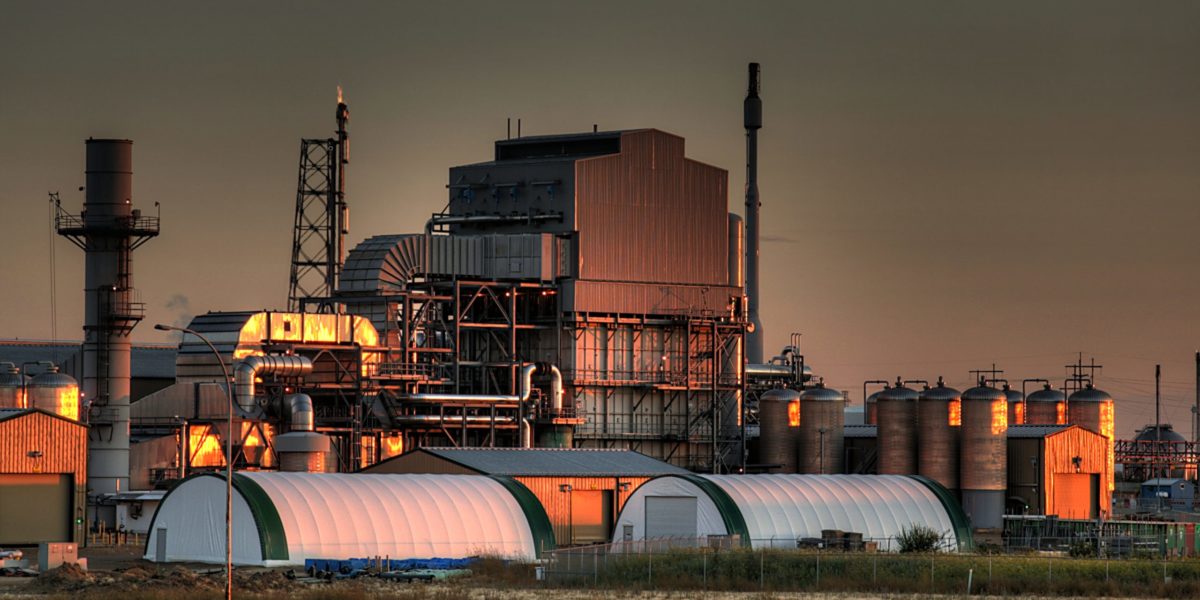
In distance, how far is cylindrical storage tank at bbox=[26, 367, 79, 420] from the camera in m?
81.2

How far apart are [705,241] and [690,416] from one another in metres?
9.15

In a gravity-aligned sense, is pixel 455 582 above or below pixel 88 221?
below

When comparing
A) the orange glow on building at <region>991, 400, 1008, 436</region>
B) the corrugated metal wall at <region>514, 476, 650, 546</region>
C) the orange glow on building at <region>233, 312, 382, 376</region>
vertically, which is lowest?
the corrugated metal wall at <region>514, 476, 650, 546</region>

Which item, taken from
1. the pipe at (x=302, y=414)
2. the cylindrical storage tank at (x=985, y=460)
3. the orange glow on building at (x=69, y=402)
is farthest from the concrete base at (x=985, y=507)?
the orange glow on building at (x=69, y=402)

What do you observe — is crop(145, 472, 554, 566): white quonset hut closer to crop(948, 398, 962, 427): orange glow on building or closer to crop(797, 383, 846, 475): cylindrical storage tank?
crop(948, 398, 962, 427): orange glow on building

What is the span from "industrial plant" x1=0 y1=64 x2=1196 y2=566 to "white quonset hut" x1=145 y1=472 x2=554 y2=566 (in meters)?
0.09

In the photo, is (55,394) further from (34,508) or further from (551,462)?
(551,462)

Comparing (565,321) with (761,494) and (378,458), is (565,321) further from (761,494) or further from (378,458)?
(761,494)

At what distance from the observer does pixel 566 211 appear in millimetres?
101812

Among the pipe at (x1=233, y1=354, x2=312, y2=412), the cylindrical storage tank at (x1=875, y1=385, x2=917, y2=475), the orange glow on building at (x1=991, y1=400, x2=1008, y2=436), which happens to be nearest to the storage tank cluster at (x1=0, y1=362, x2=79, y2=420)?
the pipe at (x1=233, y1=354, x2=312, y2=412)

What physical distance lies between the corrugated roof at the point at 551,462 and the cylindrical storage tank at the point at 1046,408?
3063 cm

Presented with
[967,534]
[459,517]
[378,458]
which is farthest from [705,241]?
[459,517]

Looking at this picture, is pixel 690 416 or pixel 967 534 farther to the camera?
pixel 690 416

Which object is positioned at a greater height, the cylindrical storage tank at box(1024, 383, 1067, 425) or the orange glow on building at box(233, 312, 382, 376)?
the orange glow on building at box(233, 312, 382, 376)
